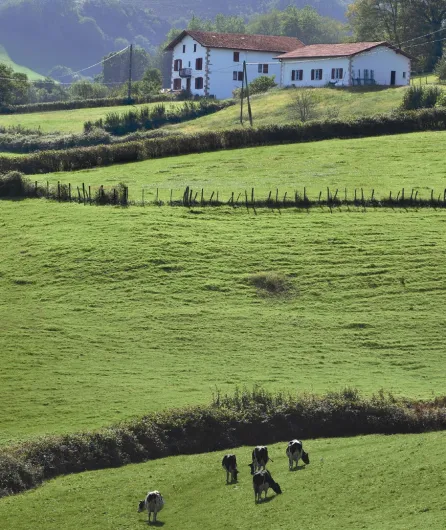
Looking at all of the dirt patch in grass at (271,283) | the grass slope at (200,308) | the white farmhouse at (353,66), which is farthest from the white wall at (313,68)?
the dirt patch in grass at (271,283)

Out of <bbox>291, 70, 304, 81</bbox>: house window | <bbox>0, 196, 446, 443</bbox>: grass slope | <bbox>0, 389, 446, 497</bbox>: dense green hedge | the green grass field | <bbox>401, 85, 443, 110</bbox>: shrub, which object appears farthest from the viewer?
<bbox>291, 70, 304, 81</bbox>: house window

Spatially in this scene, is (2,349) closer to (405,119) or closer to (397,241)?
(397,241)

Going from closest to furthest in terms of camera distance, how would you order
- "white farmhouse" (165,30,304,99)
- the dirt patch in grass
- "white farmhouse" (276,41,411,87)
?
the dirt patch in grass < "white farmhouse" (276,41,411,87) < "white farmhouse" (165,30,304,99)

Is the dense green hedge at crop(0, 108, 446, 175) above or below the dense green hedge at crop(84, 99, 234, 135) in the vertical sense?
below

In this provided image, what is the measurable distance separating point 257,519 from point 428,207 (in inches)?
1570

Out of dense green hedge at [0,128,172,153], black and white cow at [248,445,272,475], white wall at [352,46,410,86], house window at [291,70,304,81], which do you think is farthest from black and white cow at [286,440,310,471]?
house window at [291,70,304,81]

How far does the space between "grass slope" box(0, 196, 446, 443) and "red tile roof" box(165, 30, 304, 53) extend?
7011 centimetres

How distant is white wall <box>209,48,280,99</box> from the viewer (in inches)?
5261

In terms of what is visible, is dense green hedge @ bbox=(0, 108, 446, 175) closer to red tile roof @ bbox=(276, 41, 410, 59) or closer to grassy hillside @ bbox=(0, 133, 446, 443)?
grassy hillside @ bbox=(0, 133, 446, 443)

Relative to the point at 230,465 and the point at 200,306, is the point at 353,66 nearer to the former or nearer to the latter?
the point at 200,306

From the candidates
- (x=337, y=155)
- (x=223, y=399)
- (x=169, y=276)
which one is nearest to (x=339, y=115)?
(x=337, y=155)

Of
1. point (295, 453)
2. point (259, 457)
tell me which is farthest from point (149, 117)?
point (259, 457)

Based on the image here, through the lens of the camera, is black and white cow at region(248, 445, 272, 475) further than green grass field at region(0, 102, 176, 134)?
No

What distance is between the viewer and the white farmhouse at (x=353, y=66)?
116375mm
